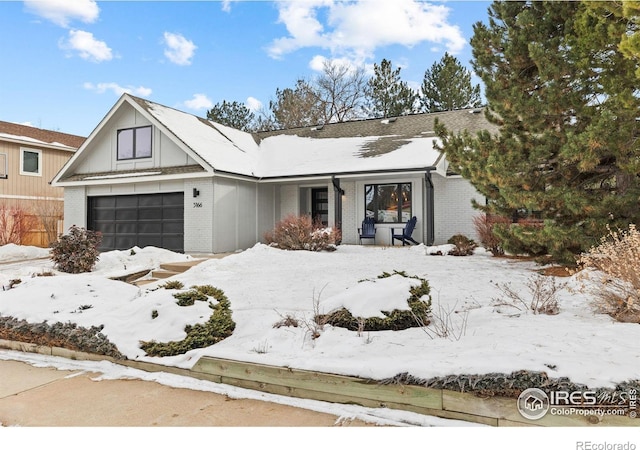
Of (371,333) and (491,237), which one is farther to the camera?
(491,237)

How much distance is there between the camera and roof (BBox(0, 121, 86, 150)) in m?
19.6

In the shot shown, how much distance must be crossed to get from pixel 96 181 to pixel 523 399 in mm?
15086

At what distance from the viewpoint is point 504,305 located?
15.0ft

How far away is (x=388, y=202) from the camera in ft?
48.6

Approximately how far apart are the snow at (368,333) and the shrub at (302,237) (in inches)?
154

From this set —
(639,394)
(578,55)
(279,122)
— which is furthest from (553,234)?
(279,122)

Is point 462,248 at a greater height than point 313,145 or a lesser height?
lesser

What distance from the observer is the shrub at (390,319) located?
3.96 metres

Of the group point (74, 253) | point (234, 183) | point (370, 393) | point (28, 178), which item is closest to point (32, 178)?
point (28, 178)

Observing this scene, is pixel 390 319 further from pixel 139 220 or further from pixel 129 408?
pixel 139 220

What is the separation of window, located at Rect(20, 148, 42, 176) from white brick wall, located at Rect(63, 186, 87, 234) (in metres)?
6.88

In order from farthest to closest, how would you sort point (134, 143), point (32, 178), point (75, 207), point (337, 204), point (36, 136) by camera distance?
point (36, 136) → point (32, 178) → point (75, 207) → point (134, 143) → point (337, 204)

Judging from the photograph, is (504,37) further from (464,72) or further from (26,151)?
(26,151)

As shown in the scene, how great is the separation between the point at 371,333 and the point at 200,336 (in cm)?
162
